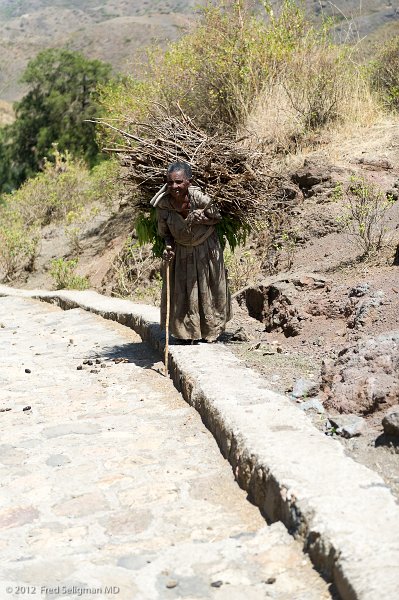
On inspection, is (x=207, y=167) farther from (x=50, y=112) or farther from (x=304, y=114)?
(x=50, y=112)

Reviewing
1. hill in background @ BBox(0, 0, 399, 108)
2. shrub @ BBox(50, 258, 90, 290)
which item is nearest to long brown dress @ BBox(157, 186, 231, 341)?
shrub @ BBox(50, 258, 90, 290)

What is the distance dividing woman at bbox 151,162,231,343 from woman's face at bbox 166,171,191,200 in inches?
8.9

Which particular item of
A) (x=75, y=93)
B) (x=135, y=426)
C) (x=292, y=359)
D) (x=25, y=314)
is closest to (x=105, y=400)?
(x=135, y=426)

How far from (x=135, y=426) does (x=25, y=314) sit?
736 centimetres

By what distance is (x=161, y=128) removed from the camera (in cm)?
684

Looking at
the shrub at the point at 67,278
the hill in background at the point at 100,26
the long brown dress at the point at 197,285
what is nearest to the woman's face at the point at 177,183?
the long brown dress at the point at 197,285

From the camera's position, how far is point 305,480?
3289mm

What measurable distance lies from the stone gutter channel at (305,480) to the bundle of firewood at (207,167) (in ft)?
5.39

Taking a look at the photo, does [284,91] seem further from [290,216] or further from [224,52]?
[290,216]

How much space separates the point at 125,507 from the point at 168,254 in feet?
10.3

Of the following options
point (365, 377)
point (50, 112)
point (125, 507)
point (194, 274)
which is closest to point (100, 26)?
point (50, 112)

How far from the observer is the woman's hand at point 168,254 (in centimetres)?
648

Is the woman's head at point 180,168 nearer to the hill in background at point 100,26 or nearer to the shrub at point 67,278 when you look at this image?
the shrub at point 67,278

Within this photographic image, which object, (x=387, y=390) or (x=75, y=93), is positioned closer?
(x=387, y=390)
